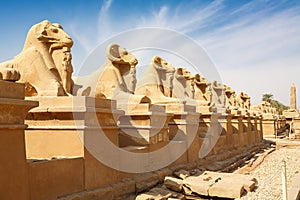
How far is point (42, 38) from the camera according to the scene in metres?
5.57

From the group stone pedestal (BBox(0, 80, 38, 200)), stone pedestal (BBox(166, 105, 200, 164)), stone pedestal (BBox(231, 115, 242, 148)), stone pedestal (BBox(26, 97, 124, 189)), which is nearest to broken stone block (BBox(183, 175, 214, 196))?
stone pedestal (BBox(166, 105, 200, 164))

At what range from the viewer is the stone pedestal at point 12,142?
3344mm

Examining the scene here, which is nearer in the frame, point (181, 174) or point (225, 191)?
point (225, 191)

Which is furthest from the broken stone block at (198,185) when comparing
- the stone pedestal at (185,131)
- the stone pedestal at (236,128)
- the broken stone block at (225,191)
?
the stone pedestal at (236,128)

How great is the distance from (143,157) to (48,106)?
2.08 m

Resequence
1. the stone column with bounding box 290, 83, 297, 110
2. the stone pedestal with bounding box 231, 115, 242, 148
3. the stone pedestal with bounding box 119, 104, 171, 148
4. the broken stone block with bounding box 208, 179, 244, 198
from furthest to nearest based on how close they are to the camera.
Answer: the stone column with bounding box 290, 83, 297, 110 → the stone pedestal with bounding box 231, 115, 242, 148 → the stone pedestal with bounding box 119, 104, 171, 148 → the broken stone block with bounding box 208, 179, 244, 198

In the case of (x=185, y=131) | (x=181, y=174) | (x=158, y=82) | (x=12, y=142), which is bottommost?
(x=181, y=174)

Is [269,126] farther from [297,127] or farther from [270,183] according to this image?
[270,183]

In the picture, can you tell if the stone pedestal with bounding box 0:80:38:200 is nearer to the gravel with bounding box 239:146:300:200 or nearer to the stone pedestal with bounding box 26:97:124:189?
the stone pedestal with bounding box 26:97:124:189

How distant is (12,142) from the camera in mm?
3461

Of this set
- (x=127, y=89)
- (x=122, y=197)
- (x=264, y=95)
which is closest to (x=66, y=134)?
(x=122, y=197)

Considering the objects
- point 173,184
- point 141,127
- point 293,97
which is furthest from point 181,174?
point 293,97

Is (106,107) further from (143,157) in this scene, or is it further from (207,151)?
(207,151)

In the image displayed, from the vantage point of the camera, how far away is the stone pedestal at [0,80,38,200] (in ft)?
11.0
